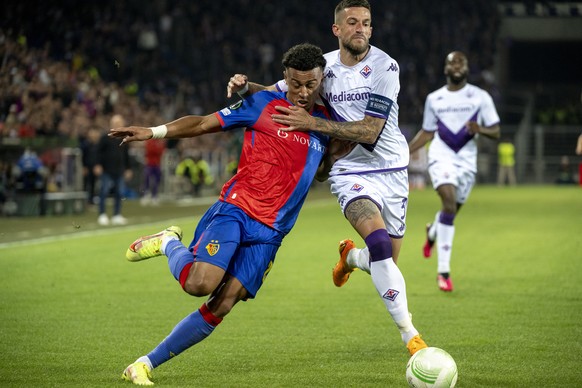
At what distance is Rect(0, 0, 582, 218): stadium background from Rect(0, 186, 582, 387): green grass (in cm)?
1010

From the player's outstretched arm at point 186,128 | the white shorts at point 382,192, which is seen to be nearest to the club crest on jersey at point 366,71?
the white shorts at point 382,192

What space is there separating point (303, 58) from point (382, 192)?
1419 millimetres

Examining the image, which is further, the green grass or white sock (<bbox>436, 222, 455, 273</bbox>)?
white sock (<bbox>436, 222, 455, 273</bbox>)

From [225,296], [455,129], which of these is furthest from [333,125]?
[455,129]

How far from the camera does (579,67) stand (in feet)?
179

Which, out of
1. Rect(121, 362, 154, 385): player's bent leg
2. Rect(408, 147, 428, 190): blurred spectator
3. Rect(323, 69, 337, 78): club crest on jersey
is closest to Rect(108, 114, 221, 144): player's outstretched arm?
Rect(323, 69, 337, 78): club crest on jersey

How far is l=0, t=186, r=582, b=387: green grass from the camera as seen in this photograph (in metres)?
7.29

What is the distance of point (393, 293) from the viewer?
738 cm

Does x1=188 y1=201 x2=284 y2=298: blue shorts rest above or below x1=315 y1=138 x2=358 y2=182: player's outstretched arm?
below

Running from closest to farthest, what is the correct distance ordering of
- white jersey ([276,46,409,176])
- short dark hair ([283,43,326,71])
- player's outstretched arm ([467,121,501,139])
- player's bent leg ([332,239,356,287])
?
short dark hair ([283,43,326,71])
white jersey ([276,46,409,176])
player's bent leg ([332,239,356,287])
player's outstretched arm ([467,121,501,139])

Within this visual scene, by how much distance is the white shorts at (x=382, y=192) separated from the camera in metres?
7.87

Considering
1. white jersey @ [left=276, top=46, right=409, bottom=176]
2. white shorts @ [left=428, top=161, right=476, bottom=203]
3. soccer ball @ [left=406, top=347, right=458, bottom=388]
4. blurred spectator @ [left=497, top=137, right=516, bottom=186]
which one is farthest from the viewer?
blurred spectator @ [left=497, top=137, right=516, bottom=186]

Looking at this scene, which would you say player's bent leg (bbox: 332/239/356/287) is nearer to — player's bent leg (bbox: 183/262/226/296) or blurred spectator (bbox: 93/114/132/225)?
player's bent leg (bbox: 183/262/226/296)

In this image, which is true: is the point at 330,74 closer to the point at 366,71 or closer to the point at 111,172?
the point at 366,71
